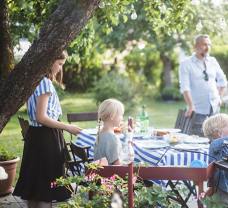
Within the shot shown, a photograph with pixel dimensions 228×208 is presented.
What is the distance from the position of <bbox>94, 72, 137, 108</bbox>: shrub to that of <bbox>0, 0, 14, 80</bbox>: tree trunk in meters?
11.6

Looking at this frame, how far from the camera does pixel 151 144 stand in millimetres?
5125

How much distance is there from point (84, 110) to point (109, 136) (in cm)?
1224

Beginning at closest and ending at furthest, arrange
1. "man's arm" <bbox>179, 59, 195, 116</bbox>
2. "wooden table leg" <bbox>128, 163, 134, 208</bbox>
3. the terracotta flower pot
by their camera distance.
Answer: "wooden table leg" <bbox>128, 163, 134, 208</bbox> → the terracotta flower pot → "man's arm" <bbox>179, 59, 195, 116</bbox>

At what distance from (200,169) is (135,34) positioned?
46.8 feet

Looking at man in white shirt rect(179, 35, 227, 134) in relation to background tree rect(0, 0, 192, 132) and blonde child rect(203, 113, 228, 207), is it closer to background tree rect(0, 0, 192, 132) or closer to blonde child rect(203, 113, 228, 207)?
blonde child rect(203, 113, 228, 207)

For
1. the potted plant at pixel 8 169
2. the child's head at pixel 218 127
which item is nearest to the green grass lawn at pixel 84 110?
the potted plant at pixel 8 169

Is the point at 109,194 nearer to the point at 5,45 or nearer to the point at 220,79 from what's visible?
the point at 5,45

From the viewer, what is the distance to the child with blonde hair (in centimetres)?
458

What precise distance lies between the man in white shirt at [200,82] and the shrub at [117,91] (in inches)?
357

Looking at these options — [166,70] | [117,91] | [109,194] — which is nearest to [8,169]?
[109,194]

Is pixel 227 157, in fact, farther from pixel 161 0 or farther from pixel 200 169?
pixel 161 0

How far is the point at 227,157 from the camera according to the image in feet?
12.3

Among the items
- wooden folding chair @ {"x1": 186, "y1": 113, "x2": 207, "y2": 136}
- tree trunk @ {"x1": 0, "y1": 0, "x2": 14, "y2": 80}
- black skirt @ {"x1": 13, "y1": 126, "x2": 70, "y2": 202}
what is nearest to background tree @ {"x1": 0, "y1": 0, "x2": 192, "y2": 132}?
tree trunk @ {"x1": 0, "y1": 0, "x2": 14, "y2": 80}

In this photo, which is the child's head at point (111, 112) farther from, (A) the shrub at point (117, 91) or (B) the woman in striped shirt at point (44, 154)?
(A) the shrub at point (117, 91)
